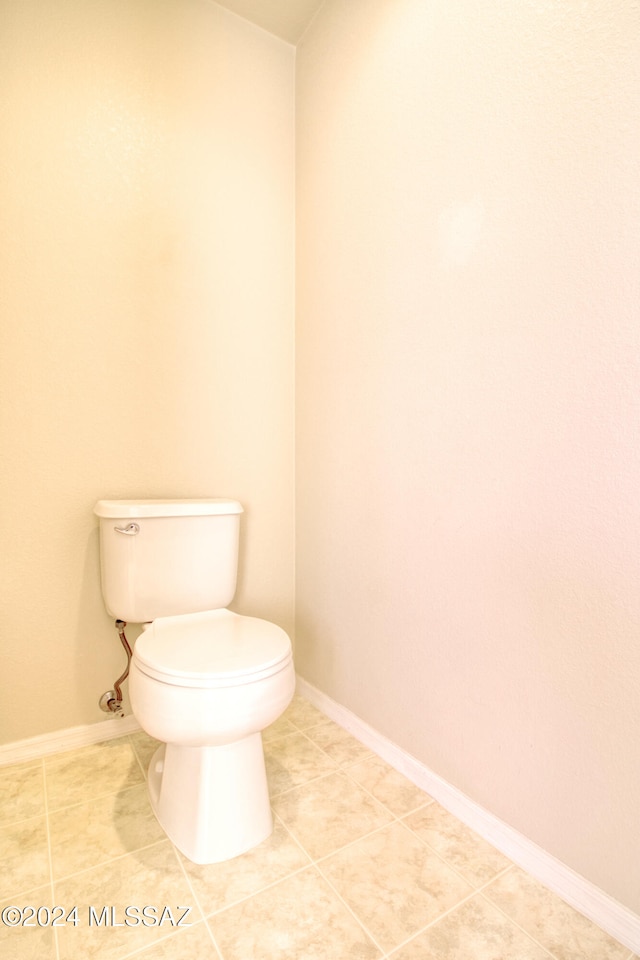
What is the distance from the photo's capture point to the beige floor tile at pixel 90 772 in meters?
1.30

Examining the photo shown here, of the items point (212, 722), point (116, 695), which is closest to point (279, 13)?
point (212, 722)

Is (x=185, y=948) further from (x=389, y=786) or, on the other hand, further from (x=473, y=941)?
(x=389, y=786)

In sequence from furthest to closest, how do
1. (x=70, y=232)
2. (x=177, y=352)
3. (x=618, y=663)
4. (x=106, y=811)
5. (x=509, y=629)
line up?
(x=177, y=352) → (x=70, y=232) → (x=106, y=811) → (x=509, y=629) → (x=618, y=663)

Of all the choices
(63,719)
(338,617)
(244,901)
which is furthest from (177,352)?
(244,901)

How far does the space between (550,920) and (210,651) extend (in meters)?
0.85

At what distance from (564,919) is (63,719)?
1.39 meters

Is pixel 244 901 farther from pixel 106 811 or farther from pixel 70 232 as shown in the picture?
pixel 70 232

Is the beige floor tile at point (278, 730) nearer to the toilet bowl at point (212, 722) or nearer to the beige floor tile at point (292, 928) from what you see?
the toilet bowl at point (212, 722)

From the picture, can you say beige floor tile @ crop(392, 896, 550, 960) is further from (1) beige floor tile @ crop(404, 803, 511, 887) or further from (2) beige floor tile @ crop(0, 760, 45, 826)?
(2) beige floor tile @ crop(0, 760, 45, 826)

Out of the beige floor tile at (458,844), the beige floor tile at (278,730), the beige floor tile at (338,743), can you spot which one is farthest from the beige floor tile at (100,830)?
the beige floor tile at (458,844)

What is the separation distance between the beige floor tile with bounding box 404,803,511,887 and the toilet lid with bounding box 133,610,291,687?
0.54 m

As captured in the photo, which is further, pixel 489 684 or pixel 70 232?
pixel 70 232

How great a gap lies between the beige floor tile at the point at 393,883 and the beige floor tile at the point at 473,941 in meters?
0.02

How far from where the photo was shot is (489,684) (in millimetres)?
1138
